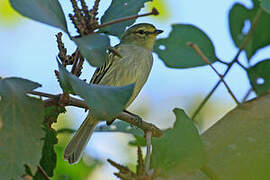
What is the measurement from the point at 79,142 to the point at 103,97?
1.85 meters

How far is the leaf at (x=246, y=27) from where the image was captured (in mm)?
3475

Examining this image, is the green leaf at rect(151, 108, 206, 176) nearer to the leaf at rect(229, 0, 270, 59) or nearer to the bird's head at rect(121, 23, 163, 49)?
the leaf at rect(229, 0, 270, 59)

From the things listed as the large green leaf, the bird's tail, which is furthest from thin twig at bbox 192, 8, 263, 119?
the bird's tail

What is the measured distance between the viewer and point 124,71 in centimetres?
377

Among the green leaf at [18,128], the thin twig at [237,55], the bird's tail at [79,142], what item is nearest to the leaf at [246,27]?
the thin twig at [237,55]

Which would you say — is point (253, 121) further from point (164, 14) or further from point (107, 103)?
point (164, 14)

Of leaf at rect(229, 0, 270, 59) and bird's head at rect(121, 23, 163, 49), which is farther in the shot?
bird's head at rect(121, 23, 163, 49)

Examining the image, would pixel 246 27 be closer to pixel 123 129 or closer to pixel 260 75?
pixel 260 75

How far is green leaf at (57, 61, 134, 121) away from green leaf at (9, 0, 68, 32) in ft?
0.61

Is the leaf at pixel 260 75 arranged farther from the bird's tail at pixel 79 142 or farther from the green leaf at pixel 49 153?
the green leaf at pixel 49 153

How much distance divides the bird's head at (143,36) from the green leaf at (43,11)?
2689 millimetres

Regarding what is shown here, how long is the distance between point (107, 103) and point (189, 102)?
3.86 m

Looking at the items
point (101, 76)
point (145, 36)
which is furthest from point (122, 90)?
point (145, 36)

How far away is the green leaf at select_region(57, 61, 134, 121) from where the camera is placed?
4.89 ft
